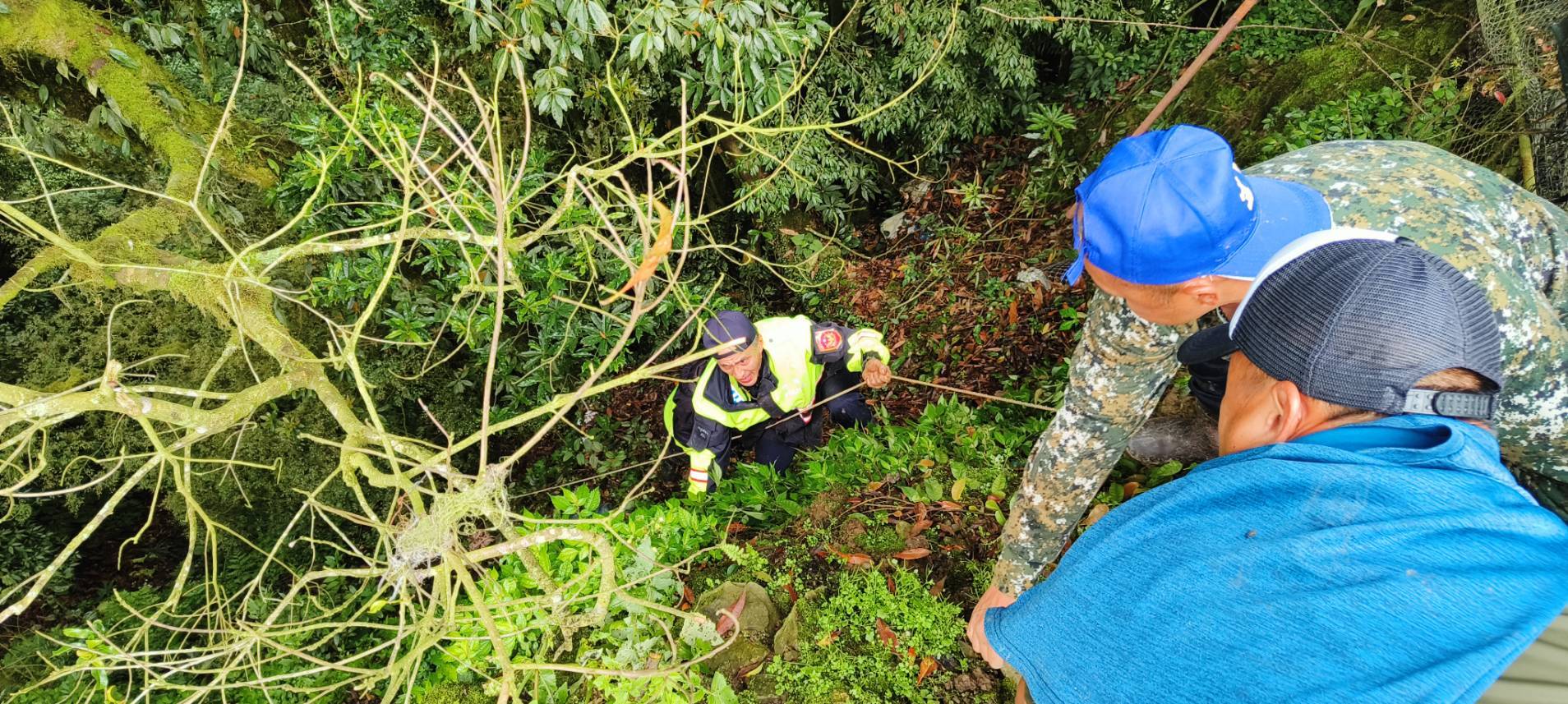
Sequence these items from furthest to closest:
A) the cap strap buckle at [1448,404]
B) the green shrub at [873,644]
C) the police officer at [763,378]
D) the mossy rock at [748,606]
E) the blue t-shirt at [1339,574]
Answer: the police officer at [763,378] → the mossy rock at [748,606] → the green shrub at [873,644] → the cap strap buckle at [1448,404] → the blue t-shirt at [1339,574]

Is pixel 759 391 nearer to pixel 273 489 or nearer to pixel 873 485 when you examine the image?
pixel 873 485

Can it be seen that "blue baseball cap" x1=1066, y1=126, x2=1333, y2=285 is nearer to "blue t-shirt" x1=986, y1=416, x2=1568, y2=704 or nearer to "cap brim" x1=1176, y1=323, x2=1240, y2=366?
"cap brim" x1=1176, y1=323, x2=1240, y2=366

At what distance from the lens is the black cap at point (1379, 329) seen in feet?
3.91

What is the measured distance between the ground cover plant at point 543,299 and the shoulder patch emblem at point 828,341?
25.5 inches

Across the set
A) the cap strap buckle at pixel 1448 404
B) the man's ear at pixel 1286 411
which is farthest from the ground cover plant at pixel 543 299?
the cap strap buckle at pixel 1448 404

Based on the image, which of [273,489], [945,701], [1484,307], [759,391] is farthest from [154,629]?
[1484,307]

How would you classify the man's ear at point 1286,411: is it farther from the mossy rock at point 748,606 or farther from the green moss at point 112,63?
the green moss at point 112,63

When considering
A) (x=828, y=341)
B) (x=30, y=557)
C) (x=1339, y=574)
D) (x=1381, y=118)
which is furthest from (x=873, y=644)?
(x=30, y=557)

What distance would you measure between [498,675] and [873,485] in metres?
2.10

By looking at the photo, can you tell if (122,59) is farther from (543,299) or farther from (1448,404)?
(1448,404)

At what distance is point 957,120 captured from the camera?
5.70 meters

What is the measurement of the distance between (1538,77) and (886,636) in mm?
3672

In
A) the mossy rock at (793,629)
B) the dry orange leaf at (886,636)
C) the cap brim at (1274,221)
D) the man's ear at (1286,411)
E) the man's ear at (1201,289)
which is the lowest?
the mossy rock at (793,629)

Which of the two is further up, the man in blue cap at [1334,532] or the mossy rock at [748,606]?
the man in blue cap at [1334,532]
